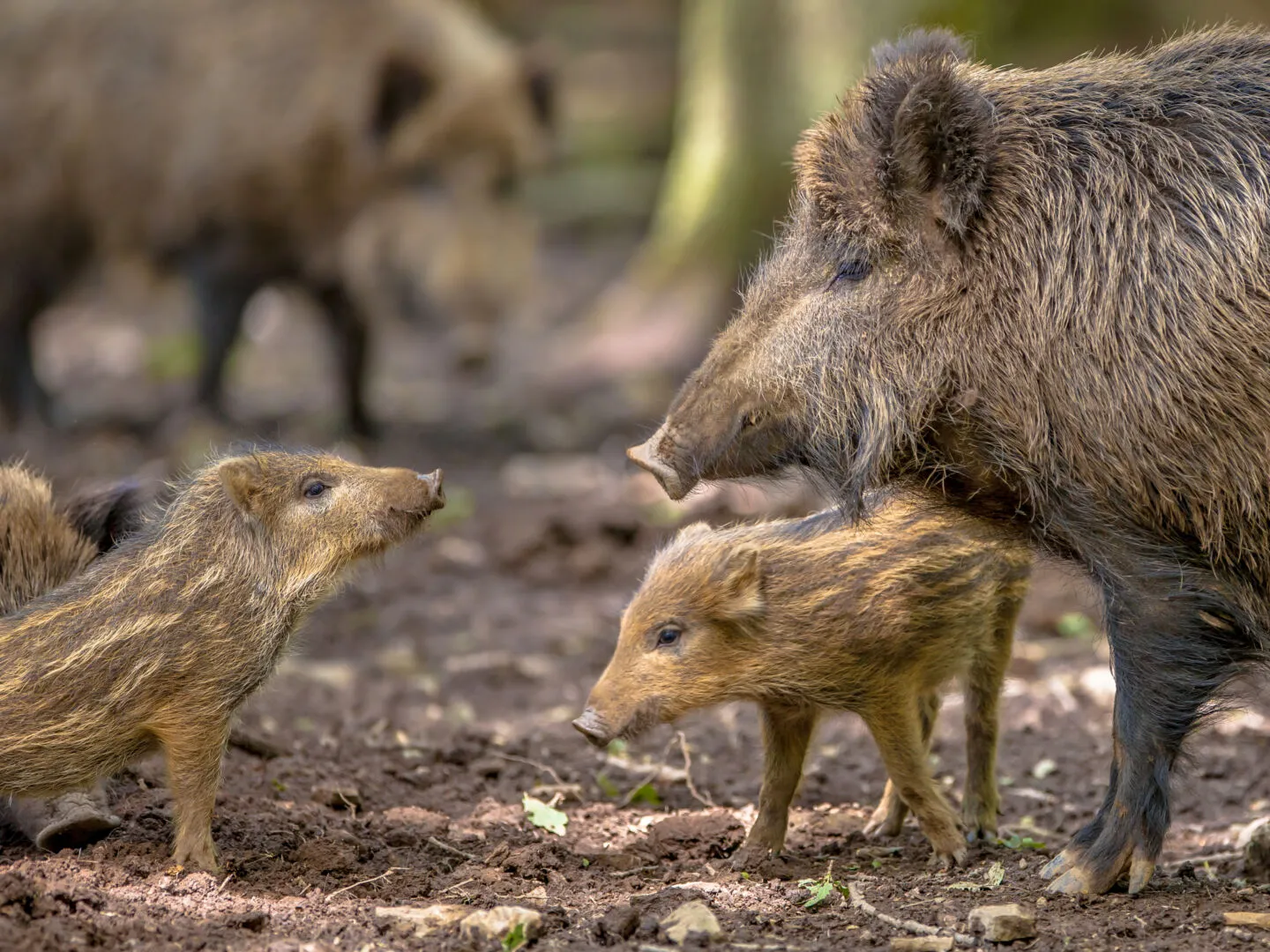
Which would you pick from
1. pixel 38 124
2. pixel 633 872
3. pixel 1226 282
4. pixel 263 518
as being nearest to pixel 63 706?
pixel 263 518

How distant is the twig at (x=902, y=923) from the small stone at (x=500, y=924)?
831mm

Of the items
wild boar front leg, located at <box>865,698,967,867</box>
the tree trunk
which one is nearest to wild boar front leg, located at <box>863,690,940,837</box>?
wild boar front leg, located at <box>865,698,967,867</box>

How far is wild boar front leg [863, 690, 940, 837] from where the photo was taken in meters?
4.99

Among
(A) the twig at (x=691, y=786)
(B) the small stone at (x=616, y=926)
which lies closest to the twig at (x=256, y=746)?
(A) the twig at (x=691, y=786)

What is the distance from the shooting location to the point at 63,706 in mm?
4164

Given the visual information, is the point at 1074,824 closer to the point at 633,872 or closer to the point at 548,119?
the point at 633,872

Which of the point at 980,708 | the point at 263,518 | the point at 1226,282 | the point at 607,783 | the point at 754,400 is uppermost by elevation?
the point at 1226,282

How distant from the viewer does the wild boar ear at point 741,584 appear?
465cm

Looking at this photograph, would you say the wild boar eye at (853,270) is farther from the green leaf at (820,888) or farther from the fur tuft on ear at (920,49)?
the green leaf at (820,888)

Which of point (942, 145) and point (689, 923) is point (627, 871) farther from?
point (942, 145)

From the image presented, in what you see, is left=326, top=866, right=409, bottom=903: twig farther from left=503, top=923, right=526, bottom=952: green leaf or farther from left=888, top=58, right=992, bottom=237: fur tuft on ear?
left=888, top=58, right=992, bottom=237: fur tuft on ear

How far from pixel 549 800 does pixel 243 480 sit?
4.86 feet

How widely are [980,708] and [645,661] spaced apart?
1057 mm

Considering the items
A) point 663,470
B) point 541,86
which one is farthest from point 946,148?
point 541,86
